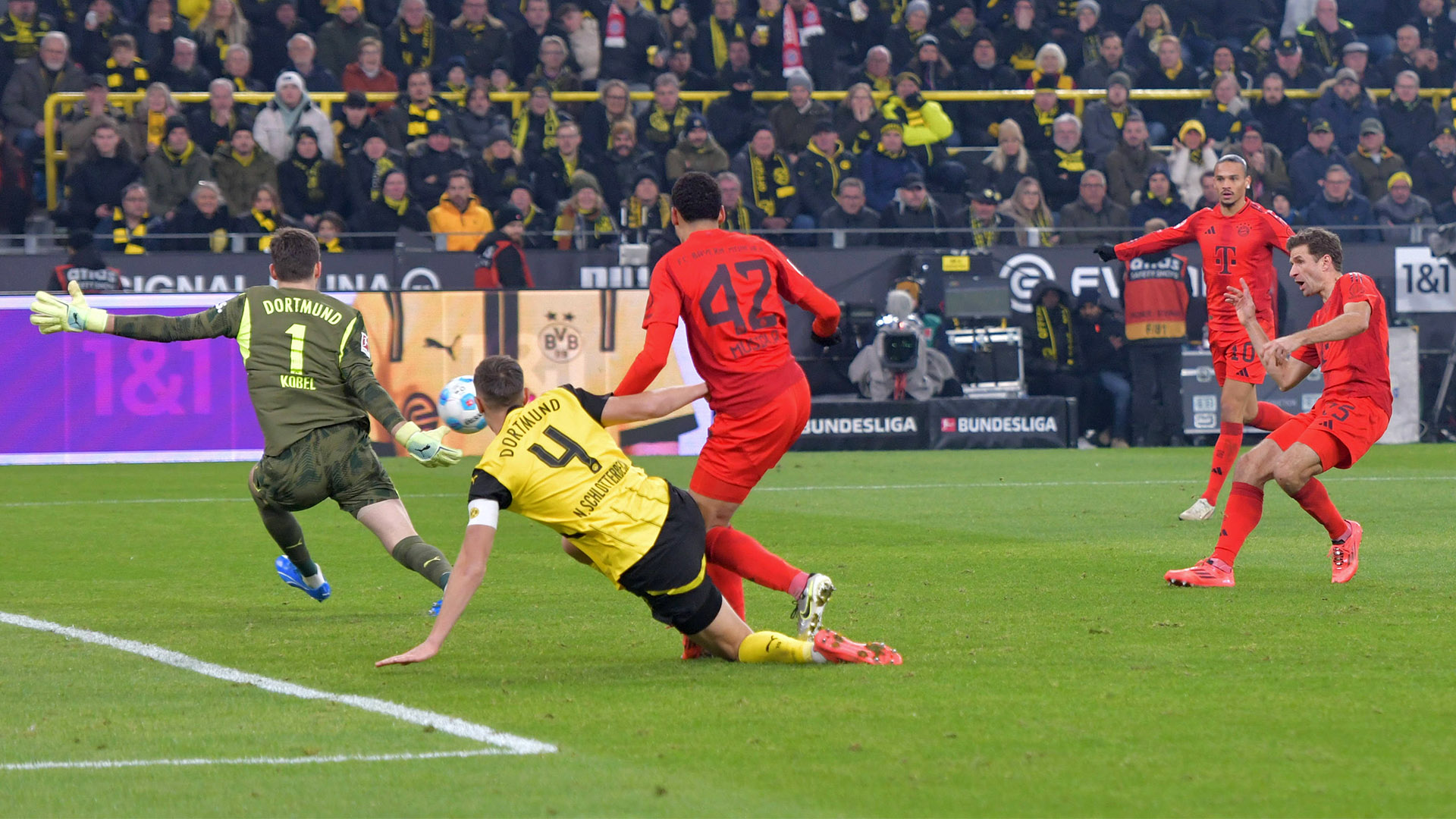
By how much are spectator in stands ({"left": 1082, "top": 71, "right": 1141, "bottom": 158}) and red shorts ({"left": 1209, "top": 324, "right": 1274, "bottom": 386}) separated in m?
10.6

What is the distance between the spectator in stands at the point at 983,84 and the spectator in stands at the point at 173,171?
971 centimetres

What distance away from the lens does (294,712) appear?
5.40 m

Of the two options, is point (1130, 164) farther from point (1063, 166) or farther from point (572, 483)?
point (572, 483)

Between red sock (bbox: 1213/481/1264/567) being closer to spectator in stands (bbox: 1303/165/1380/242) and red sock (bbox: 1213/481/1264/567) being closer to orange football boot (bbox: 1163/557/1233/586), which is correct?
orange football boot (bbox: 1163/557/1233/586)

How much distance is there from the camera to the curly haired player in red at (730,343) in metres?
6.60

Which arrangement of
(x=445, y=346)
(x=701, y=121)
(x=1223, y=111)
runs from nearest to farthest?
(x=445, y=346) < (x=701, y=121) < (x=1223, y=111)

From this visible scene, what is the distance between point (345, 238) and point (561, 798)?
1579 cm

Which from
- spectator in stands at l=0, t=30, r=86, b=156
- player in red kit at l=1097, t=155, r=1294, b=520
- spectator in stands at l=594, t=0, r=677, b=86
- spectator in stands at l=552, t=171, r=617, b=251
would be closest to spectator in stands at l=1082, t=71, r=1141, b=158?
spectator in stands at l=594, t=0, r=677, b=86

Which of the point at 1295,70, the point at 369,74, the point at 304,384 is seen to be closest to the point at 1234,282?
the point at 304,384

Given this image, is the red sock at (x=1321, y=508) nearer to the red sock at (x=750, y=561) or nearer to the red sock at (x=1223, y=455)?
the red sock at (x=1223, y=455)

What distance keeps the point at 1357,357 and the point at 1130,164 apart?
13166 millimetres

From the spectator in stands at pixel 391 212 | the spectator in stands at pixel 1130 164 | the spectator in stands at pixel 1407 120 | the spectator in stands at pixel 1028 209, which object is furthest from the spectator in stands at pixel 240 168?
the spectator in stands at pixel 1407 120

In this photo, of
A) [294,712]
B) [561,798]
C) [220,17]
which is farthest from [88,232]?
[561,798]

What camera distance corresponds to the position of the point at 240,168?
765 inches
